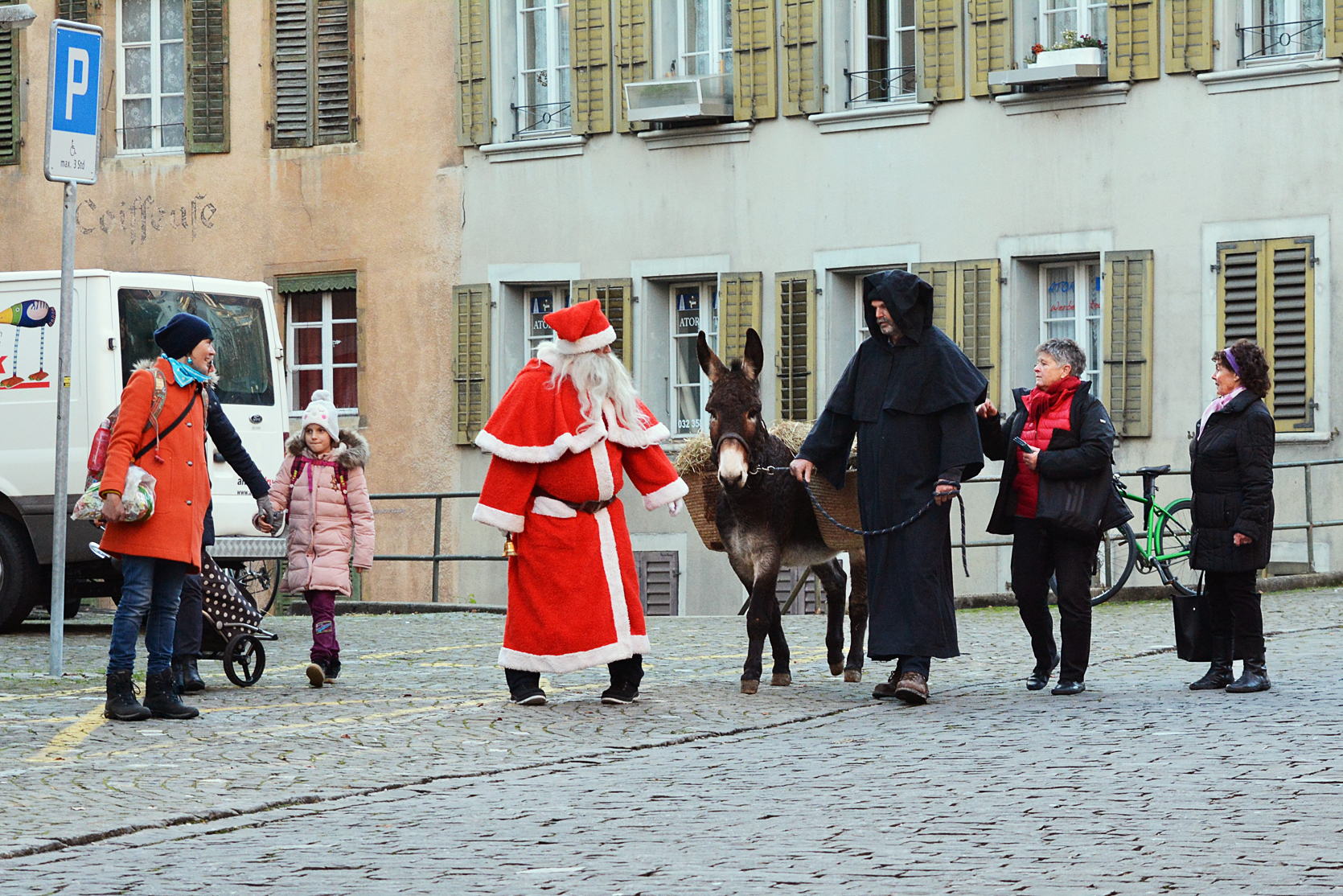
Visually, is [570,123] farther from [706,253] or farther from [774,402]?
[774,402]

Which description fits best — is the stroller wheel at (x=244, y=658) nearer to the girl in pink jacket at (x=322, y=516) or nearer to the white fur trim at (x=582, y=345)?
the girl in pink jacket at (x=322, y=516)

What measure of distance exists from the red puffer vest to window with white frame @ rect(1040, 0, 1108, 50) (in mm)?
11745

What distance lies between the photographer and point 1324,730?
905cm

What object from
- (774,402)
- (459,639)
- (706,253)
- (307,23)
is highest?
(307,23)

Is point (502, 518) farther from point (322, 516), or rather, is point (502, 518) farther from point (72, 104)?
point (72, 104)

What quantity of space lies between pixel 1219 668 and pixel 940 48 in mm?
12945

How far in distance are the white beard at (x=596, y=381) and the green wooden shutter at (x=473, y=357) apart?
15440 mm

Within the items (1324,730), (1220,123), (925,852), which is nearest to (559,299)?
(1220,123)

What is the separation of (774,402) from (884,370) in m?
13.9

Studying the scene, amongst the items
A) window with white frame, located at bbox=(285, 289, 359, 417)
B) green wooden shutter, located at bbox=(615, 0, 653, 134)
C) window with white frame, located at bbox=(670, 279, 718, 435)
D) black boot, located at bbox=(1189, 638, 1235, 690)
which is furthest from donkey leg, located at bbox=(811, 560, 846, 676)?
window with white frame, located at bbox=(285, 289, 359, 417)

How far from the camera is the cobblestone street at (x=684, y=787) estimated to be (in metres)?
6.23

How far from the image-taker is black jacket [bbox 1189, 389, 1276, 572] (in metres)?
10.8

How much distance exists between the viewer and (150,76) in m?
28.0

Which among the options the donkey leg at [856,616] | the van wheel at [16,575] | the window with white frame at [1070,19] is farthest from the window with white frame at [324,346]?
the donkey leg at [856,616]
